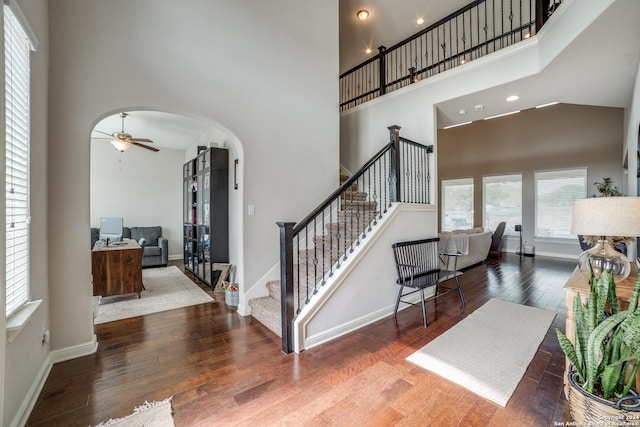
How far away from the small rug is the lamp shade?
296 centimetres

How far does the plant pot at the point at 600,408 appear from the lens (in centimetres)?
127

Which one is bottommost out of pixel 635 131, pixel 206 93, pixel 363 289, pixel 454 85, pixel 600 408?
pixel 600 408

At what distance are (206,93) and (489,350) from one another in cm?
394

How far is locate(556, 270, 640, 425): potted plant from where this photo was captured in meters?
1.29

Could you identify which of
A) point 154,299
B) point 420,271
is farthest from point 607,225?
point 154,299

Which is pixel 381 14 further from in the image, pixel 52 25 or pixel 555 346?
pixel 555 346

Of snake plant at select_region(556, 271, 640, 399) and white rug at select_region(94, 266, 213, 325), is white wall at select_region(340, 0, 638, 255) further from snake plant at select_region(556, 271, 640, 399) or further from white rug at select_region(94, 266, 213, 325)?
white rug at select_region(94, 266, 213, 325)

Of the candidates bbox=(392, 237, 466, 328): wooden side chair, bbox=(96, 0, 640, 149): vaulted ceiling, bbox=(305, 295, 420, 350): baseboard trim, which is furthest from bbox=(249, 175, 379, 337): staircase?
bbox=(96, 0, 640, 149): vaulted ceiling

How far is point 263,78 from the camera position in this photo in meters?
3.49

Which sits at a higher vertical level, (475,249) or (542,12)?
(542,12)

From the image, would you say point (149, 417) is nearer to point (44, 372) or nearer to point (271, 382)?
point (271, 382)

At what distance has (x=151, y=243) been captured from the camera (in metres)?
6.54

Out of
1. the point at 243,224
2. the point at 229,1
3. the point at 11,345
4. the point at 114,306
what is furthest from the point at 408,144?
the point at 114,306

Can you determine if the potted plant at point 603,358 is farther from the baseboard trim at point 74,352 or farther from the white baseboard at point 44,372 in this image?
the baseboard trim at point 74,352
